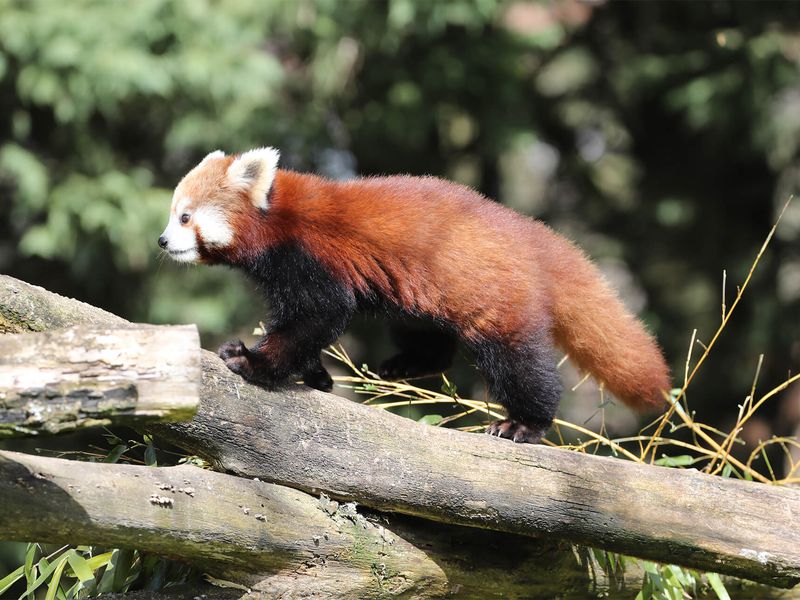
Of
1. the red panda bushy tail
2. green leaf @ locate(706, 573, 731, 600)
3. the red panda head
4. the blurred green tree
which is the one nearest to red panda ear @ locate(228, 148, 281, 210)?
the red panda head

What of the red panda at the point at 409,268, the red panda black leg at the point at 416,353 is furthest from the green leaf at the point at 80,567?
the red panda black leg at the point at 416,353

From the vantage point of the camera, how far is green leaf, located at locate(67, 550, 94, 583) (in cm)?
290

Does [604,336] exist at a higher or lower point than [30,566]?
higher

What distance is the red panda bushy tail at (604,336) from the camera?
11.6 ft

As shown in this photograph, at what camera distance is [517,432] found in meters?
3.45

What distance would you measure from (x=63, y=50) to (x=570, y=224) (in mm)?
4470

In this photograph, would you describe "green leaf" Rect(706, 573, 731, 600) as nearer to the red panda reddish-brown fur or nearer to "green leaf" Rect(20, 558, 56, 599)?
the red panda reddish-brown fur

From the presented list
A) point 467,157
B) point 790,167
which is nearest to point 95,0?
point 467,157

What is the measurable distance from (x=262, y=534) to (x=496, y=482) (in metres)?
0.71

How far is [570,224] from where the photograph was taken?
861 centimetres

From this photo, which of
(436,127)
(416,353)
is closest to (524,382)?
(416,353)

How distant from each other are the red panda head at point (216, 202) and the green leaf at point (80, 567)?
1.07 metres

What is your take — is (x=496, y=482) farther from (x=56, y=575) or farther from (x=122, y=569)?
(x=56, y=575)

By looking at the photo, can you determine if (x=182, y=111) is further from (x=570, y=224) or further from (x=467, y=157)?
(x=570, y=224)
